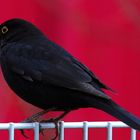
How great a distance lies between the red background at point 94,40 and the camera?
3.65 meters

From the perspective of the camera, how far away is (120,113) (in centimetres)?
248

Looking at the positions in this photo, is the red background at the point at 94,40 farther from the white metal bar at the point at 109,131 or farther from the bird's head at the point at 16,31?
the white metal bar at the point at 109,131

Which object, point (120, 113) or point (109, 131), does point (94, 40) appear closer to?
point (120, 113)

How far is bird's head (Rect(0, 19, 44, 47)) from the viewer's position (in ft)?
10.3

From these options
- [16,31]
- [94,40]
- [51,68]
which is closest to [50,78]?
[51,68]

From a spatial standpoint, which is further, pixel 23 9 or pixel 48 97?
pixel 23 9

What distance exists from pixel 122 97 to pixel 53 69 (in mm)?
1148

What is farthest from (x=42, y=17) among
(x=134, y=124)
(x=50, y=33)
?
(x=134, y=124)

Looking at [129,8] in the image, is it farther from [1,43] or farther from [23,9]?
[1,43]

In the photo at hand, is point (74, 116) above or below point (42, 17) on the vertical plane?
below

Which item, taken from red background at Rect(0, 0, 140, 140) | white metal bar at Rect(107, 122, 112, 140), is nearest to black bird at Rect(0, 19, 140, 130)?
white metal bar at Rect(107, 122, 112, 140)

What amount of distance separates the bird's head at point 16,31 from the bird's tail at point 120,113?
68cm

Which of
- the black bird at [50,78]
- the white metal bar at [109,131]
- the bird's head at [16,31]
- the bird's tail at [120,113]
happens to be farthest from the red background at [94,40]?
the white metal bar at [109,131]

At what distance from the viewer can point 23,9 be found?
3643 mm
